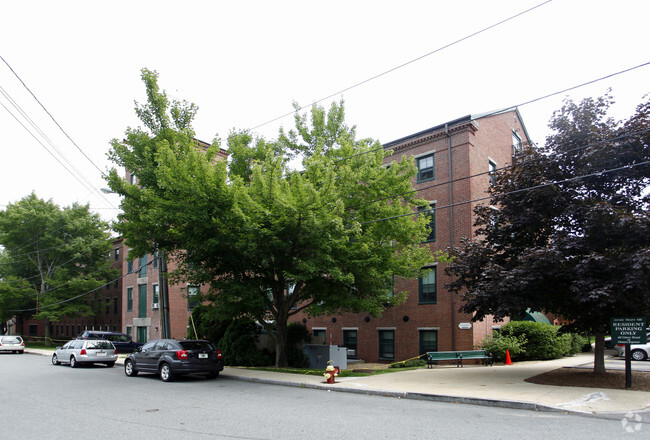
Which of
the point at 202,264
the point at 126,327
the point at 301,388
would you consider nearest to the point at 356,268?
the point at 301,388

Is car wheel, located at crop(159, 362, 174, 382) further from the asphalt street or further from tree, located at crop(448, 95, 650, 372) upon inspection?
tree, located at crop(448, 95, 650, 372)

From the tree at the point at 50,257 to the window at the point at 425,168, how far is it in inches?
1293

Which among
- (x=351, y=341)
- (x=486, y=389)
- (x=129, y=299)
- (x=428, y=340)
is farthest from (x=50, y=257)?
(x=486, y=389)

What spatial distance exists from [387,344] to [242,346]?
313 inches

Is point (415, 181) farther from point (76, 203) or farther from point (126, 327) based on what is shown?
point (76, 203)

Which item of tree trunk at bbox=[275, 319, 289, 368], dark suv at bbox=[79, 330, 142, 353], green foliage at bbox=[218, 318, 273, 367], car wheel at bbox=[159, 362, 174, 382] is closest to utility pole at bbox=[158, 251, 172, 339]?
green foliage at bbox=[218, 318, 273, 367]

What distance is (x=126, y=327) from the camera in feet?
144

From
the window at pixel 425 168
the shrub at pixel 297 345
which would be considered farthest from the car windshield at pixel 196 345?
the window at pixel 425 168

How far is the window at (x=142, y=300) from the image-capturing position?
41531 millimetres

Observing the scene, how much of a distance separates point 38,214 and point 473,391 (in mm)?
44210

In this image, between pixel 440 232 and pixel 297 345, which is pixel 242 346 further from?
pixel 440 232

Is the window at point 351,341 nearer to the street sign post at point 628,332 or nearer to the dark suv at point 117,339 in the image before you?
the street sign post at point 628,332

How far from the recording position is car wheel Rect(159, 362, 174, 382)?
52.8ft

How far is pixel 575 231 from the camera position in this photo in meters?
14.6
